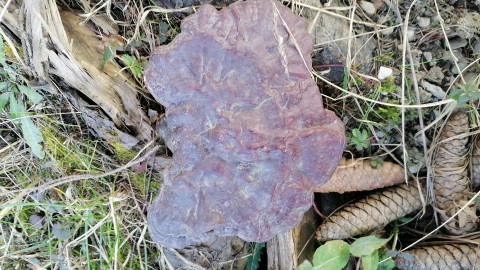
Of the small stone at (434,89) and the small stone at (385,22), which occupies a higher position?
the small stone at (385,22)

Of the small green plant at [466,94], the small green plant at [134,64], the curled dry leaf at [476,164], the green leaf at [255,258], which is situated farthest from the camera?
the green leaf at [255,258]

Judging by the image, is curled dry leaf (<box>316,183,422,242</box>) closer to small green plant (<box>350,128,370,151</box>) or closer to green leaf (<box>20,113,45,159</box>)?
small green plant (<box>350,128,370,151</box>)

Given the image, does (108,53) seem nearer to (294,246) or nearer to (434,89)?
(294,246)

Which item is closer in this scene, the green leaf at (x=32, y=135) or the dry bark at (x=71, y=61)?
the dry bark at (x=71, y=61)

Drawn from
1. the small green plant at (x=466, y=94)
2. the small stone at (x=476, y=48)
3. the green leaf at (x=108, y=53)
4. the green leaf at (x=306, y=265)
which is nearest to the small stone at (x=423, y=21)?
the small stone at (x=476, y=48)

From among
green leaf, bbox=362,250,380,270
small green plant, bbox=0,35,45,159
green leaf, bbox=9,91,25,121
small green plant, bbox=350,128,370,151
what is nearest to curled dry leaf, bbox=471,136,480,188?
small green plant, bbox=350,128,370,151

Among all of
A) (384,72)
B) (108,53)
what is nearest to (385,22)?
(384,72)

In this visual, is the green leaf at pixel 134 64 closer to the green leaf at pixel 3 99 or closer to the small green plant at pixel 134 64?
the small green plant at pixel 134 64

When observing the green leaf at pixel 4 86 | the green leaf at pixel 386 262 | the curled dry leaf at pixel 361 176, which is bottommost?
the green leaf at pixel 386 262
